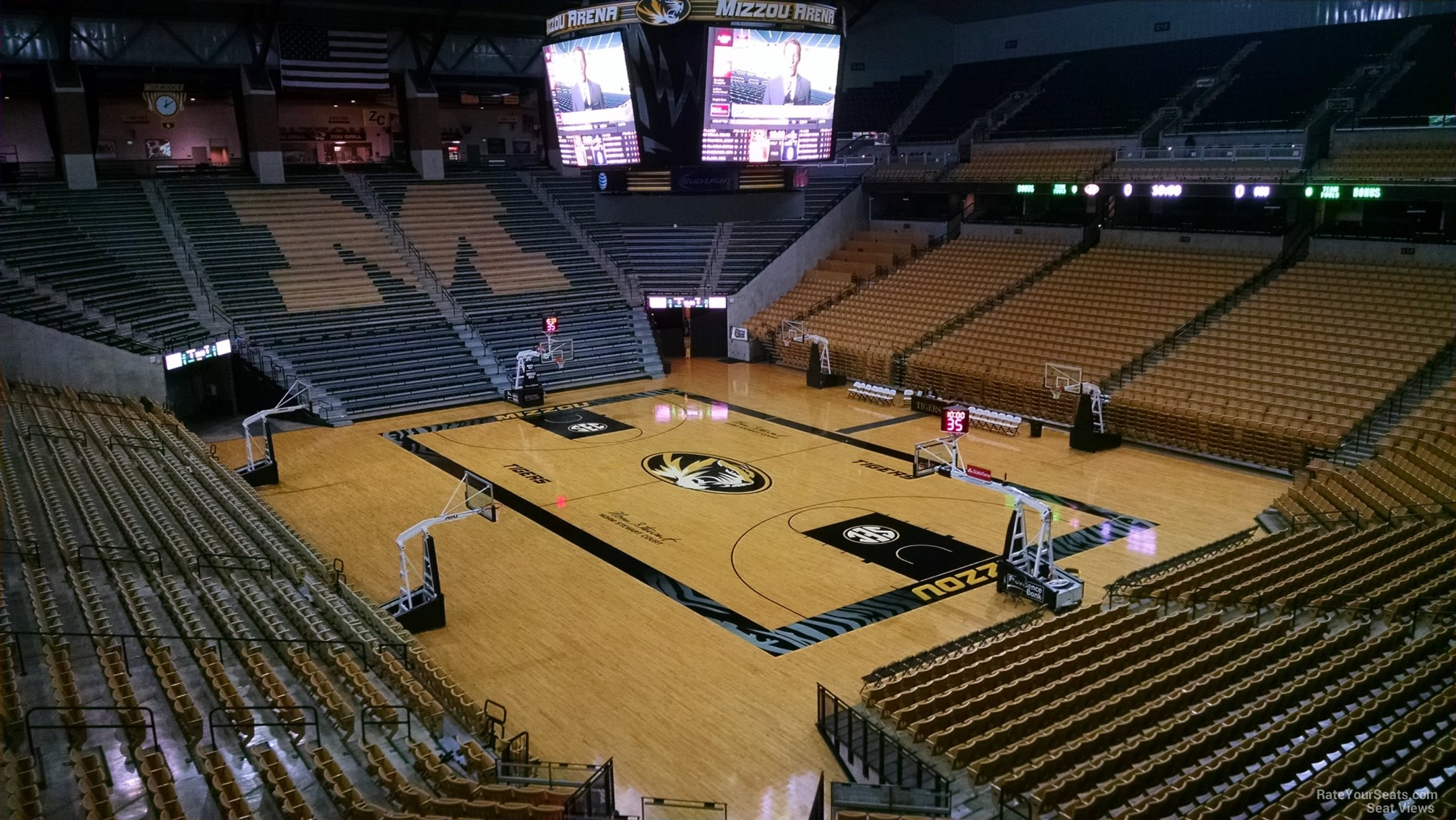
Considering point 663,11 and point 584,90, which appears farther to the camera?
point 584,90

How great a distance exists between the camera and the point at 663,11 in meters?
14.1

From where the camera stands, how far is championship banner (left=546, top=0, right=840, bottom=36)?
46.3 ft

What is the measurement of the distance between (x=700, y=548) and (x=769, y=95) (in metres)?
7.26

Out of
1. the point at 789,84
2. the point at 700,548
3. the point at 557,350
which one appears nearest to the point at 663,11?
the point at 789,84

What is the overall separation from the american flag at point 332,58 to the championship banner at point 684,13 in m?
19.2

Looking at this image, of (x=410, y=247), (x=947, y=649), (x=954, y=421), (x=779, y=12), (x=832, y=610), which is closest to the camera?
(x=947, y=649)

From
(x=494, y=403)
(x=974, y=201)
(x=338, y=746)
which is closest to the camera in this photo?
(x=338, y=746)

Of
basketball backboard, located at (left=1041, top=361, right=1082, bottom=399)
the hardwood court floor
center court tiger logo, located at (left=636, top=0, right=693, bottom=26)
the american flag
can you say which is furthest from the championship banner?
the american flag

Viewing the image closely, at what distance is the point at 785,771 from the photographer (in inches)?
382

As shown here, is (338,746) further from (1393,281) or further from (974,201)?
(974,201)

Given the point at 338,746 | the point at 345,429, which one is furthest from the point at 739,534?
the point at 345,429

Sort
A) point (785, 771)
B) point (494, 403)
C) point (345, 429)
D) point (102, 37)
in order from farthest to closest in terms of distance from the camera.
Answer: point (102, 37) → point (494, 403) → point (345, 429) → point (785, 771)

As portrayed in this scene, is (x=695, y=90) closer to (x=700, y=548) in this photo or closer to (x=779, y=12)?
(x=779, y=12)

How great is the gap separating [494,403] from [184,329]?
767 cm
